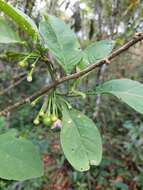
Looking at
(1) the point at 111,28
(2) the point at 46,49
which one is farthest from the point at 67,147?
(1) the point at 111,28

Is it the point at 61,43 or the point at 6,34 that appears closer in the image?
the point at 6,34

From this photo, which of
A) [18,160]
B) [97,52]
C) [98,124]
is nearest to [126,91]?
[97,52]

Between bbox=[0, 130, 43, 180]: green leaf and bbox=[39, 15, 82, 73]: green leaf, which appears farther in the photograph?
bbox=[39, 15, 82, 73]: green leaf

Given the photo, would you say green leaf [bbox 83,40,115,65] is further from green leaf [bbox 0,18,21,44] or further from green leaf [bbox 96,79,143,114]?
green leaf [bbox 0,18,21,44]

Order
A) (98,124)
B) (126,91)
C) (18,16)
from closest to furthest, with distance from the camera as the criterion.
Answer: (18,16) < (126,91) < (98,124)

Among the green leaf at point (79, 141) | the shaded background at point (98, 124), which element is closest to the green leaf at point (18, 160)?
the green leaf at point (79, 141)

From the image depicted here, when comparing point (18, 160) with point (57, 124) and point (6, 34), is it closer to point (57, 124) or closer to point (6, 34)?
point (57, 124)

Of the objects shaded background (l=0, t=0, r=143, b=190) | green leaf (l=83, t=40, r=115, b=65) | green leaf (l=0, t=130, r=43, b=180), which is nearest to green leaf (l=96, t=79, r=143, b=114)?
green leaf (l=83, t=40, r=115, b=65)
